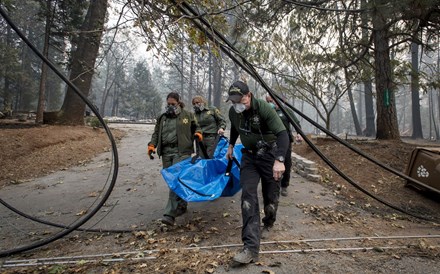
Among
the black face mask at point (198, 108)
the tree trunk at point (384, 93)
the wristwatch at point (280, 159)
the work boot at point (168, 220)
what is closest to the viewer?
the wristwatch at point (280, 159)

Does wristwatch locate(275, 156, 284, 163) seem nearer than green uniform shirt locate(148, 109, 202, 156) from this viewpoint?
Yes

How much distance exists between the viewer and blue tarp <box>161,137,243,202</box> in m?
3.91

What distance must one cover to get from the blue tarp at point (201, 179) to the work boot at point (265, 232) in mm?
713

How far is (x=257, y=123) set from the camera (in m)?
3.54

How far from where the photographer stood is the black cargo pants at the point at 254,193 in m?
3.16

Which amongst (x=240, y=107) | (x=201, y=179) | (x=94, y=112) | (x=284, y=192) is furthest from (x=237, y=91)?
(x=284, y=192)

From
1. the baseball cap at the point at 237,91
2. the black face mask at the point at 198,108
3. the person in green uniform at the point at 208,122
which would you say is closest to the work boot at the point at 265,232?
the baseball cap at the point at 237,91

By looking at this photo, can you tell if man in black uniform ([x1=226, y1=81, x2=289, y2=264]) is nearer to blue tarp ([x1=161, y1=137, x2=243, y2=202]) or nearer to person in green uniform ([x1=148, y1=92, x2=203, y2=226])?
blue tarp ([x1=161, y1=137, x2=243, y2=202])

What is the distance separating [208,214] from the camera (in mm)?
4840

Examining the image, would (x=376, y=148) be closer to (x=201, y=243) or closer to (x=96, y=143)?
(x=201, y=243)

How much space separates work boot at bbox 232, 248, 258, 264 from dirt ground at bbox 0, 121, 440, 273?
80 millimetres

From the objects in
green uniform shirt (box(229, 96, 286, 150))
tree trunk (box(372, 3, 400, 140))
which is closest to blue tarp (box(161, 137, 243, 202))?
green uniform shirt (box(229, 96, 286, 150))

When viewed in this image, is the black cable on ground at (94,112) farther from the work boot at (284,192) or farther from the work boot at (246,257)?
the work boot at (284,192)

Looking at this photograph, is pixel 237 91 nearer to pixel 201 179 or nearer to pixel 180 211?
pixel 201 179
